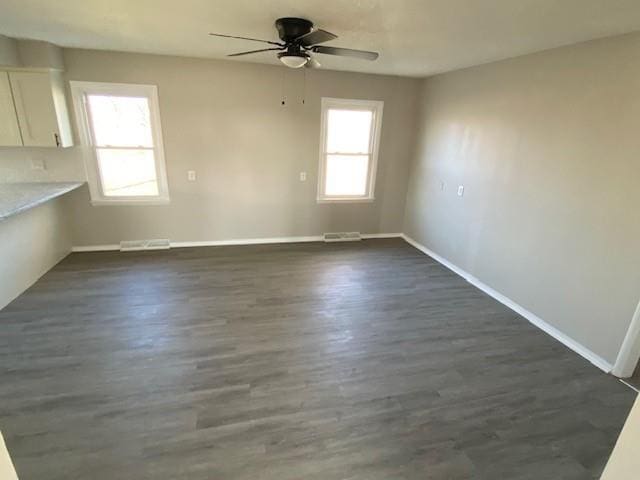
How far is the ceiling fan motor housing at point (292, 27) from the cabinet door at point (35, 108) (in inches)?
116

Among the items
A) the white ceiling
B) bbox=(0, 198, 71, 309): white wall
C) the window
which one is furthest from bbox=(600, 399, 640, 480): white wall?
the window

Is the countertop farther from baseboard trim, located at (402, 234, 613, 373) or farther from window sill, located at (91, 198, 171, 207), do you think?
baseboard trim, located at (402, 234, 613, 373)

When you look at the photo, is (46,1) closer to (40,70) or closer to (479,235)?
(40,70)

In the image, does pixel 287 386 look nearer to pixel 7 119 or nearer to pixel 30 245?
pixel 30 245

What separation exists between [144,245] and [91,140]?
5.04 feet

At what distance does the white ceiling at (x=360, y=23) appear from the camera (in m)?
2.16

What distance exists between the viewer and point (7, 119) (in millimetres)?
3645

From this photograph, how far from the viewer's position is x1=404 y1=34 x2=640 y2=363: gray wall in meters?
2.60

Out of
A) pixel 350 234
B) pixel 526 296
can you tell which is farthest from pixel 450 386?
pixel 350 234

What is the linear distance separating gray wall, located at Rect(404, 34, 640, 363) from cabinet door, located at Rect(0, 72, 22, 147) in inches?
207

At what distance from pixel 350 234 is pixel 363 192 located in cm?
74

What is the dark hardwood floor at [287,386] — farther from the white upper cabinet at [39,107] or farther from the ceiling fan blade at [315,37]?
the ceiling fan blade at [315,37]

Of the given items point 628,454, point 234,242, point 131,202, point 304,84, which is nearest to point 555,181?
point 628,454

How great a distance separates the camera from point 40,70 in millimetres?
3609
